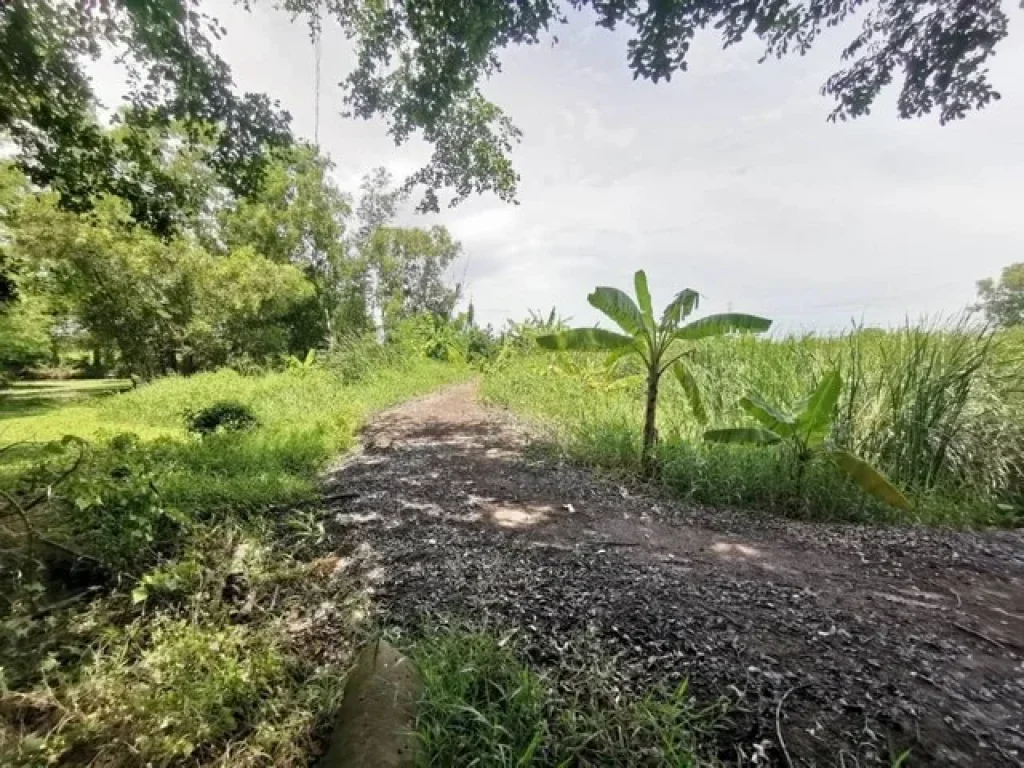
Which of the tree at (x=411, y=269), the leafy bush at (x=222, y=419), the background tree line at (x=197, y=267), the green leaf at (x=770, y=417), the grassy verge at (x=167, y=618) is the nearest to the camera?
the grassy verge at (x=167, y=618)

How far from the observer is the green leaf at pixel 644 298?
434cm

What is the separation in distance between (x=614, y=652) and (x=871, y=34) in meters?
4.59

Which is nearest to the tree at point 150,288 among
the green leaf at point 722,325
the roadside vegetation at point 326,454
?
the roadside vegetation at point 326,454

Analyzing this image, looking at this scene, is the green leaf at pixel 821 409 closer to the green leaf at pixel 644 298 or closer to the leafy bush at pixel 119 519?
the green leaf at pixel 644 298

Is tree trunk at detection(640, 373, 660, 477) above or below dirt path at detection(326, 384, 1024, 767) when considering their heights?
above

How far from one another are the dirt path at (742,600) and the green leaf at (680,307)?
1.69 meters

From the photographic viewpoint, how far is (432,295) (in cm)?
2333

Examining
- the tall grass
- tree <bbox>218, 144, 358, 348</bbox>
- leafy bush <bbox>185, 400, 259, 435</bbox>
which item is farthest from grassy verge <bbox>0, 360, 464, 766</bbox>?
tree <bbox>218, 144, 358, 348</bbox>

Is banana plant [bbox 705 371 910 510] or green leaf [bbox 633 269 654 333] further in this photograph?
green leaf [bbox 633 269 654 333]

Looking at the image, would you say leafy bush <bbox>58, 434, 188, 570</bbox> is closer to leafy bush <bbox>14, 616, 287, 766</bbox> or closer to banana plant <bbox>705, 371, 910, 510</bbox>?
leafy bush <bbox>14, 616, 287, 766</bbox>

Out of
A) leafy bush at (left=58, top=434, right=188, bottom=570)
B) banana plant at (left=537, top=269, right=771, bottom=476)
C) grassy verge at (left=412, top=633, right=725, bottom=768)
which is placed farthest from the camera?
banana plant at (left=537, top=269, right=771, bottom=476)

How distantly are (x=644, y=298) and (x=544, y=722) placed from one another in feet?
12.3

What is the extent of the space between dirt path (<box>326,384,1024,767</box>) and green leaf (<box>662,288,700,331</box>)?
1.69 metres

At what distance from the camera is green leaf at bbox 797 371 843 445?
3.51 m
